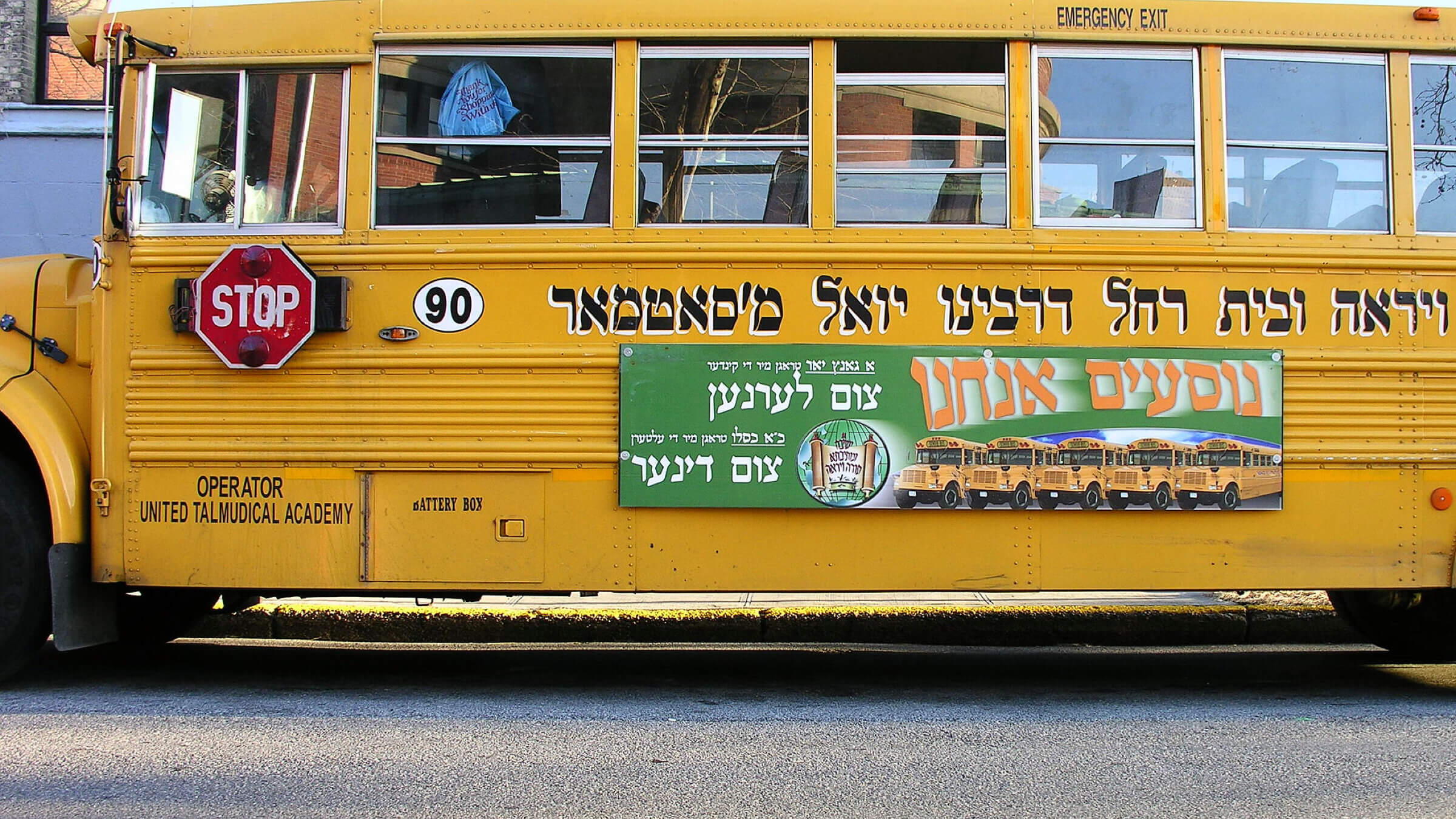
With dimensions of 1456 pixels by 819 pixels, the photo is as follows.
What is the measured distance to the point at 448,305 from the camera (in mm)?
5051

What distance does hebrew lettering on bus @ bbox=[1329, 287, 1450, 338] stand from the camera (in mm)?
5102

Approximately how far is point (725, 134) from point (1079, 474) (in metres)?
2.15

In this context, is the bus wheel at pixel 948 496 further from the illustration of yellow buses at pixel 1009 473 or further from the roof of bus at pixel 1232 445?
the roof of bus at pixel 1232 445

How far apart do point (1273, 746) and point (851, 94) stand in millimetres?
3186

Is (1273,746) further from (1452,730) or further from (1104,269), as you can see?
(1104,269)

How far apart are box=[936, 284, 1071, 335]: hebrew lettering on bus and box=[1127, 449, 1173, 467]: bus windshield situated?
24.2 inches

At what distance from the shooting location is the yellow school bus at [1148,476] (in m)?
5.01

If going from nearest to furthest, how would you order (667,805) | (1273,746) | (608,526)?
(667,805), (1273,746), (608,526)

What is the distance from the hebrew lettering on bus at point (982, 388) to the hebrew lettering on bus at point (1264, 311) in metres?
0.81

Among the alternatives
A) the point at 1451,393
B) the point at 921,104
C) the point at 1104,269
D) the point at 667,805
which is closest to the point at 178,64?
the point at 921,104

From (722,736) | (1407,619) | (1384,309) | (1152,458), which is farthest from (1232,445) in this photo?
(722,736)

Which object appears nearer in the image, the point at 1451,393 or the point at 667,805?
the point at 667,805

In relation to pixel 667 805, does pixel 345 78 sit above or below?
above

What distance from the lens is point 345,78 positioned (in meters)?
5.11
